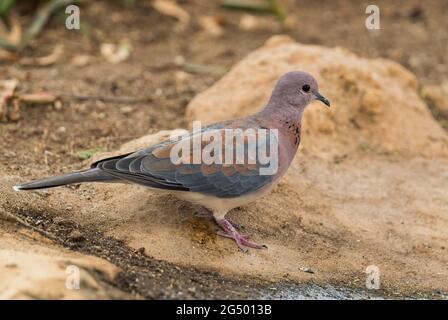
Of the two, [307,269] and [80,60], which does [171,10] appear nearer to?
[80,60]

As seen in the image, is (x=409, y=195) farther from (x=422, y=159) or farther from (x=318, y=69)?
(x=318, y=69)

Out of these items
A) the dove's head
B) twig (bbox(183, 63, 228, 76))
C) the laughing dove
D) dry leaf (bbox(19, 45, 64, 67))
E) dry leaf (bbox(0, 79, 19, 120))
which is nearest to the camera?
the laughing dove

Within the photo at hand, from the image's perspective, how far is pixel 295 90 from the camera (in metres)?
5.61

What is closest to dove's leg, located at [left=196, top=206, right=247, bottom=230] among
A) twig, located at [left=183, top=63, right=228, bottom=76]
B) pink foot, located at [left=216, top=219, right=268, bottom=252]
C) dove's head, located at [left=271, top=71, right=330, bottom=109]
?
pink foot, located at [left=216, top=219, right=268, bottom=252]

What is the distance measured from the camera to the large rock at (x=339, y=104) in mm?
7031

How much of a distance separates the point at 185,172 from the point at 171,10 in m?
5.93

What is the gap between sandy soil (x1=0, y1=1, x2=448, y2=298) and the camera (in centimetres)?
490

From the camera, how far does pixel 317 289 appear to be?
4.83 meters

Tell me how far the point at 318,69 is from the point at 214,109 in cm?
107

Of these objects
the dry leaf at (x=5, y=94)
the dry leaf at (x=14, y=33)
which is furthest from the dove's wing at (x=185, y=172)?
the dry leaf at (x=14, y=33)

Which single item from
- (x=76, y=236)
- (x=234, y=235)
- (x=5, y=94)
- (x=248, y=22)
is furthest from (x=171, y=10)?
(x=76, y=236)

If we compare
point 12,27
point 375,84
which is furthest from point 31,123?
point 375,84

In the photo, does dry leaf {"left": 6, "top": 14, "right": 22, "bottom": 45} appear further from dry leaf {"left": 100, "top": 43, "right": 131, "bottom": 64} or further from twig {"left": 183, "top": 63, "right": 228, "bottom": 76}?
twig {"left": 183, "top": 63, "right": 228, "bottom": 76}

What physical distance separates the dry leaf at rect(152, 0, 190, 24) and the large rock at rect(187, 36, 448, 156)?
3.13 m
